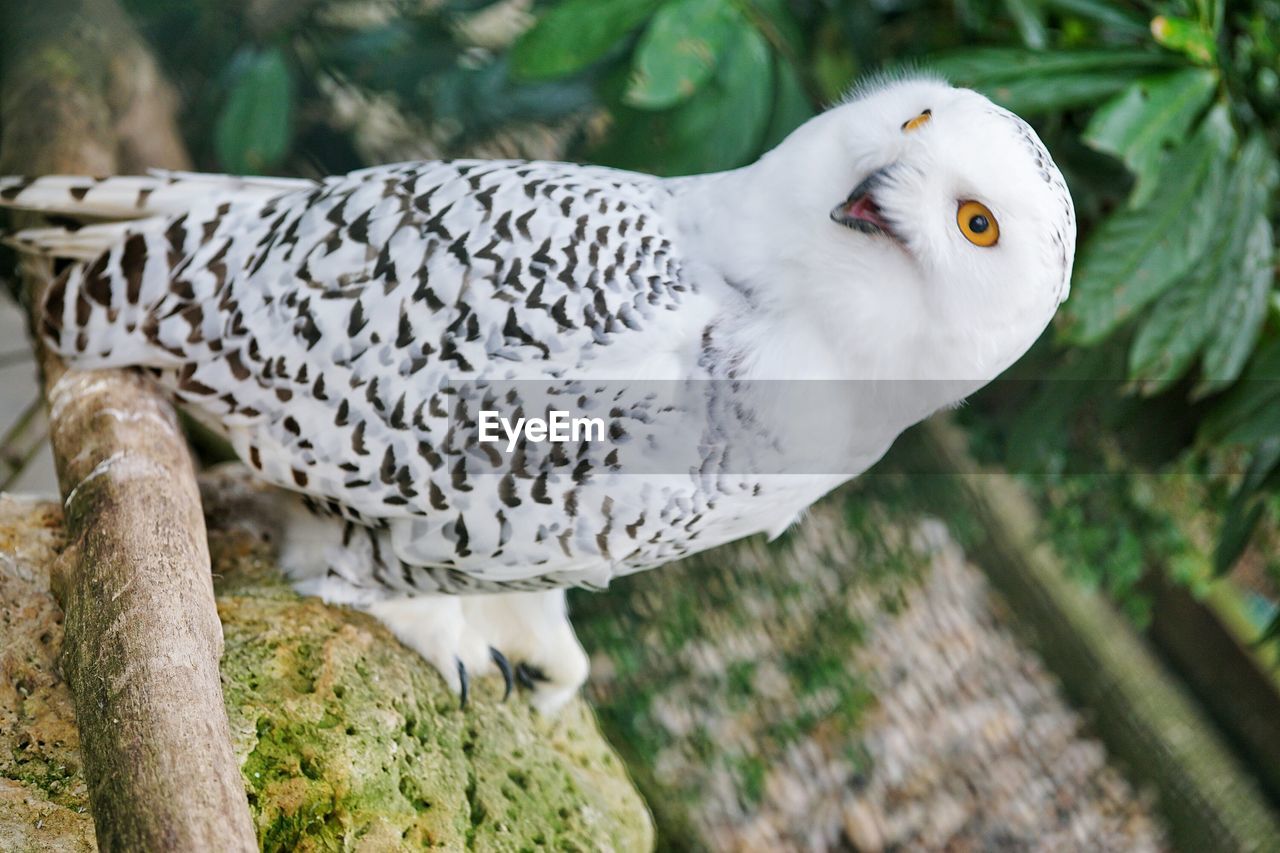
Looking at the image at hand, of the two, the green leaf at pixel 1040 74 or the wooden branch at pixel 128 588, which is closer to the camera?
the wooden branch at pixel 128 588

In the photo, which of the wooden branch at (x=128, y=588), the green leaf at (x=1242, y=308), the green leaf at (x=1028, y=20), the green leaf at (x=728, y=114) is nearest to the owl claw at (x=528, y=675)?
the wooden branch at (x=128, y=588)

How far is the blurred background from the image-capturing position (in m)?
1.76

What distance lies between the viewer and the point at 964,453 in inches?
119

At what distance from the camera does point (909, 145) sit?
1214 millimetres

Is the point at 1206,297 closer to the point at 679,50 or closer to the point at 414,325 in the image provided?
the point at 679,50

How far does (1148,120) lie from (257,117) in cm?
160

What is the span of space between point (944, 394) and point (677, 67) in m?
0.70

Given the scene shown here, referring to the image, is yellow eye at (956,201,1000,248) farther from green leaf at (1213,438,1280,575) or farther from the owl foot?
green leaf at (1213,438,1280,575)

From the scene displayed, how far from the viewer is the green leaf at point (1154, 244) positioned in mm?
1727

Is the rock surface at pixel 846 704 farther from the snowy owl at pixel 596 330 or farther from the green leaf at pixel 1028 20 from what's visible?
the green leaf at pixel 1028 20

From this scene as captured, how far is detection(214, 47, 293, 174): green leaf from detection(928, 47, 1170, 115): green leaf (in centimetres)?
123

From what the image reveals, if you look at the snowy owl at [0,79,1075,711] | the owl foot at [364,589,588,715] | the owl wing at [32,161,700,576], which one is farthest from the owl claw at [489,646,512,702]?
the owl wing at [32,161,700,576]

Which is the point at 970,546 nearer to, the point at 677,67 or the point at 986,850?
the point at 986,850

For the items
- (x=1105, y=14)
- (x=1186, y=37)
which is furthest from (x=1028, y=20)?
(x=1186, y=37)
